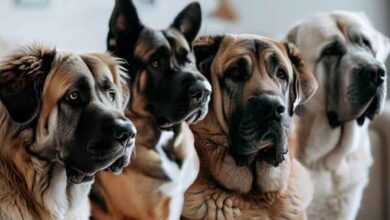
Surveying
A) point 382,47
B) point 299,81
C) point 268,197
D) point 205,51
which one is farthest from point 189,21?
point 382,47

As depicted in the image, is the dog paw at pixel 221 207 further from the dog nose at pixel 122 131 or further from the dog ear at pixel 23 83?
the dog ear at pixel 23 83

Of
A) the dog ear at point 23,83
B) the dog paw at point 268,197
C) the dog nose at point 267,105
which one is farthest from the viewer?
the dog paw at point 268,197

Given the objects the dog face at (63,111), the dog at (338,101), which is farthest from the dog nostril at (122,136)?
the dog at (338,101)

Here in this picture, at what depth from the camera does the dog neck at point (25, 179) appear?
1055 mm

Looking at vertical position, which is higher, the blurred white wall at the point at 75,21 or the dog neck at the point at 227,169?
the blurred white wall at the point at 75,21

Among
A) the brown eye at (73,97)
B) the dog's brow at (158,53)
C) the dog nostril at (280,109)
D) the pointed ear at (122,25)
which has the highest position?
the pointed ear at (122,25)

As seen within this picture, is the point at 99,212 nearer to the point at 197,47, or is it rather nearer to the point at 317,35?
the point at 197,47

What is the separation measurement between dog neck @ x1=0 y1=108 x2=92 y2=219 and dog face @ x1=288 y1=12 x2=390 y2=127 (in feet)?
2.45

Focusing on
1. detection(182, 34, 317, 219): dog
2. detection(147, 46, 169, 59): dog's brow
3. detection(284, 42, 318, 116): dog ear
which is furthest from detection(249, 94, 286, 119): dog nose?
detection(147, 46, 169, 59): dog's brow

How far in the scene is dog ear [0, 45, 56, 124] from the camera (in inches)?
41.2

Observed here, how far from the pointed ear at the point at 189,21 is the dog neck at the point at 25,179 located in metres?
0.37

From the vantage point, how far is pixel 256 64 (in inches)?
54.6

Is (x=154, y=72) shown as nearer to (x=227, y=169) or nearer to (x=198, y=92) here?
(x=198, y=92)

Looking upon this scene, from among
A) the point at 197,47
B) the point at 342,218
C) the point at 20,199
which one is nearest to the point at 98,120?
the point at 20,199
